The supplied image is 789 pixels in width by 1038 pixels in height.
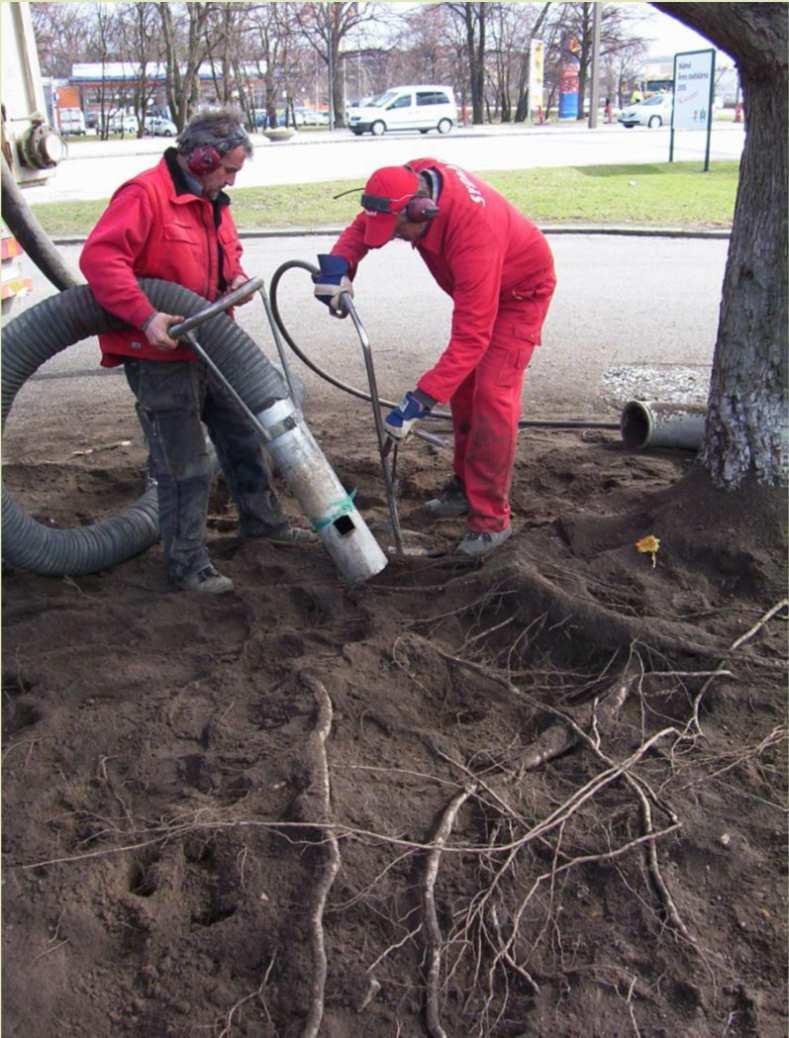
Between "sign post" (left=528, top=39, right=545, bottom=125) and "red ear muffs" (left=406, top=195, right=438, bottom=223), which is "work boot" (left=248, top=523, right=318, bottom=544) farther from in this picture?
"sign post" (left=528, top=39, right=545, bottom=125)

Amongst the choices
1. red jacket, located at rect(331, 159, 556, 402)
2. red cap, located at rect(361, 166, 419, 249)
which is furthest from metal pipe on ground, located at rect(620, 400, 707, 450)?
red cap, located at rect(361, 166, 419, 249)

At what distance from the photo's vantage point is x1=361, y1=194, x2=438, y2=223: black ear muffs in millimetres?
3928

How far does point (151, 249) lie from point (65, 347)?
0.56 meters

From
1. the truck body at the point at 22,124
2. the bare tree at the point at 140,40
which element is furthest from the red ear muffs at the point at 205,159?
the bare tree at the point at 140,40

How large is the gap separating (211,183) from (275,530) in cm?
160

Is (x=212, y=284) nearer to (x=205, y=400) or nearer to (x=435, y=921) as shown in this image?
(x=205, y=400)

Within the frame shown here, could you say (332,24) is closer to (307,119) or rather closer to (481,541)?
(307,119)

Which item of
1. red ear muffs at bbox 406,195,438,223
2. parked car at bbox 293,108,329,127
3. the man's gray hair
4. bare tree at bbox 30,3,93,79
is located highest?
bare tree at bbox 30,3,93,79

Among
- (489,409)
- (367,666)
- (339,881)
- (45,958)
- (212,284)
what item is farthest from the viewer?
(489,409)

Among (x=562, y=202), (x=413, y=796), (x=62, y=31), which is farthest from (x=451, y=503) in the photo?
(x=62, y=31)

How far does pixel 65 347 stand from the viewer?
410 cm

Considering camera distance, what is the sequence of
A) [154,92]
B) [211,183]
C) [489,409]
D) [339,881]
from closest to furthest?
[339,881] → [211,183] → [489,409] → [154,92]

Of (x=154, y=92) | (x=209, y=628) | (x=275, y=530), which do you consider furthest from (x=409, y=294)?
(x=154, y=92)

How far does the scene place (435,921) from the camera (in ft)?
8.10
